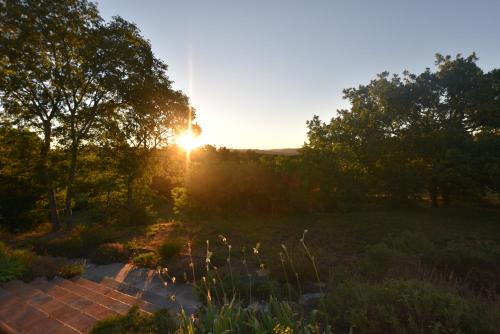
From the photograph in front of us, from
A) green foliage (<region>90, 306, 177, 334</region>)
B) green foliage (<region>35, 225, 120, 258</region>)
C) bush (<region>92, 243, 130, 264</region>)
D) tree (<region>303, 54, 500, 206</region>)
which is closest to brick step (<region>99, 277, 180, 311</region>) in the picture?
green foliage (<region>90, 306, 177, 334</region>)

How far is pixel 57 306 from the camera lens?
4809 millimetres

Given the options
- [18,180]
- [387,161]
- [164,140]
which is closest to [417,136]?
[387,161]

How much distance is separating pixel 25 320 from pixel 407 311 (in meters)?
5.01

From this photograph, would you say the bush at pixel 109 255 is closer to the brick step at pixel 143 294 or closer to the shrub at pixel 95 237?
Result: the shrub at pixel 95 237

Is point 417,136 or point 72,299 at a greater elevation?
point 417,136

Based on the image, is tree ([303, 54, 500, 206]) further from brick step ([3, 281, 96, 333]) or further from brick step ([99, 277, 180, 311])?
brick step ([3, 281, 96, 333])

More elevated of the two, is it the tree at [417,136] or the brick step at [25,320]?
the tree at [417,136]

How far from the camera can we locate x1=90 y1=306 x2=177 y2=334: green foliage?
3734 mm

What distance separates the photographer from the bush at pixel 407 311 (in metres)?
3.48

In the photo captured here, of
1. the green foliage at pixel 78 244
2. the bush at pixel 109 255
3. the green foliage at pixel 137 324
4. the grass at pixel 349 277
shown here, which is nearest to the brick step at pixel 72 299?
the green foliage at pixel 137 324

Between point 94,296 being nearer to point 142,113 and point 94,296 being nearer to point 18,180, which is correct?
point 142,113

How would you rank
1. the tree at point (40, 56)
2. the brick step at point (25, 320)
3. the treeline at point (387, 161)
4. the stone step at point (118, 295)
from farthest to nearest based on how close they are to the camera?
the treeline at point (387, 161) < the tree at point (40, 56) < the stone step at point (118, 295) < the brick step at point (25, 320)

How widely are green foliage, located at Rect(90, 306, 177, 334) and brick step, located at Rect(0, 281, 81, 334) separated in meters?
0.41

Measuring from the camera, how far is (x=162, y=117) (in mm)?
14898
